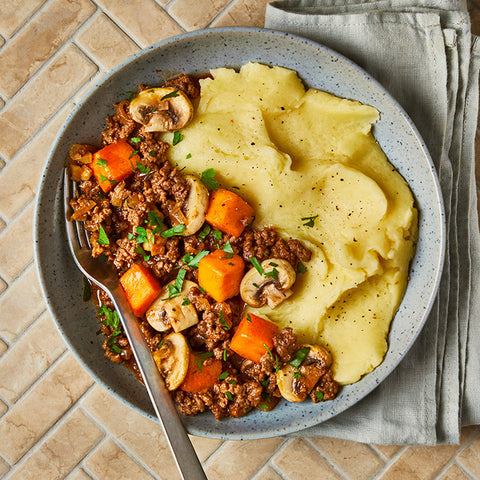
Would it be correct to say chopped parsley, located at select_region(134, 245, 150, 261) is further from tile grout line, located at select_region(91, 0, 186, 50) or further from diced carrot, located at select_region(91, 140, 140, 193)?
tile grout line, located at select_region(91, 0, 186, 50)

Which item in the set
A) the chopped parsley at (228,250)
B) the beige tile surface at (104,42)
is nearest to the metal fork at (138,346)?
the chopped parsley at (228,250)

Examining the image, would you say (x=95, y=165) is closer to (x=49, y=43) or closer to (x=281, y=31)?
(x=49, y=43)

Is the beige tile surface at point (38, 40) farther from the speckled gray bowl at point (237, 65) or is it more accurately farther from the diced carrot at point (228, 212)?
the diced carrot at point (228, 212)

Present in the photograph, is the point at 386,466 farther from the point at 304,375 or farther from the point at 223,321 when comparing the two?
the point at 223,321

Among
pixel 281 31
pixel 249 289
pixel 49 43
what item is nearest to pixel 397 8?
pixel 281 31

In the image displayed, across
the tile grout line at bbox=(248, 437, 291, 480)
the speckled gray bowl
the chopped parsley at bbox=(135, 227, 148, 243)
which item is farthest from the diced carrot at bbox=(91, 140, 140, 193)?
the tile grout line at bbox=(248, 437, 291, 480)
